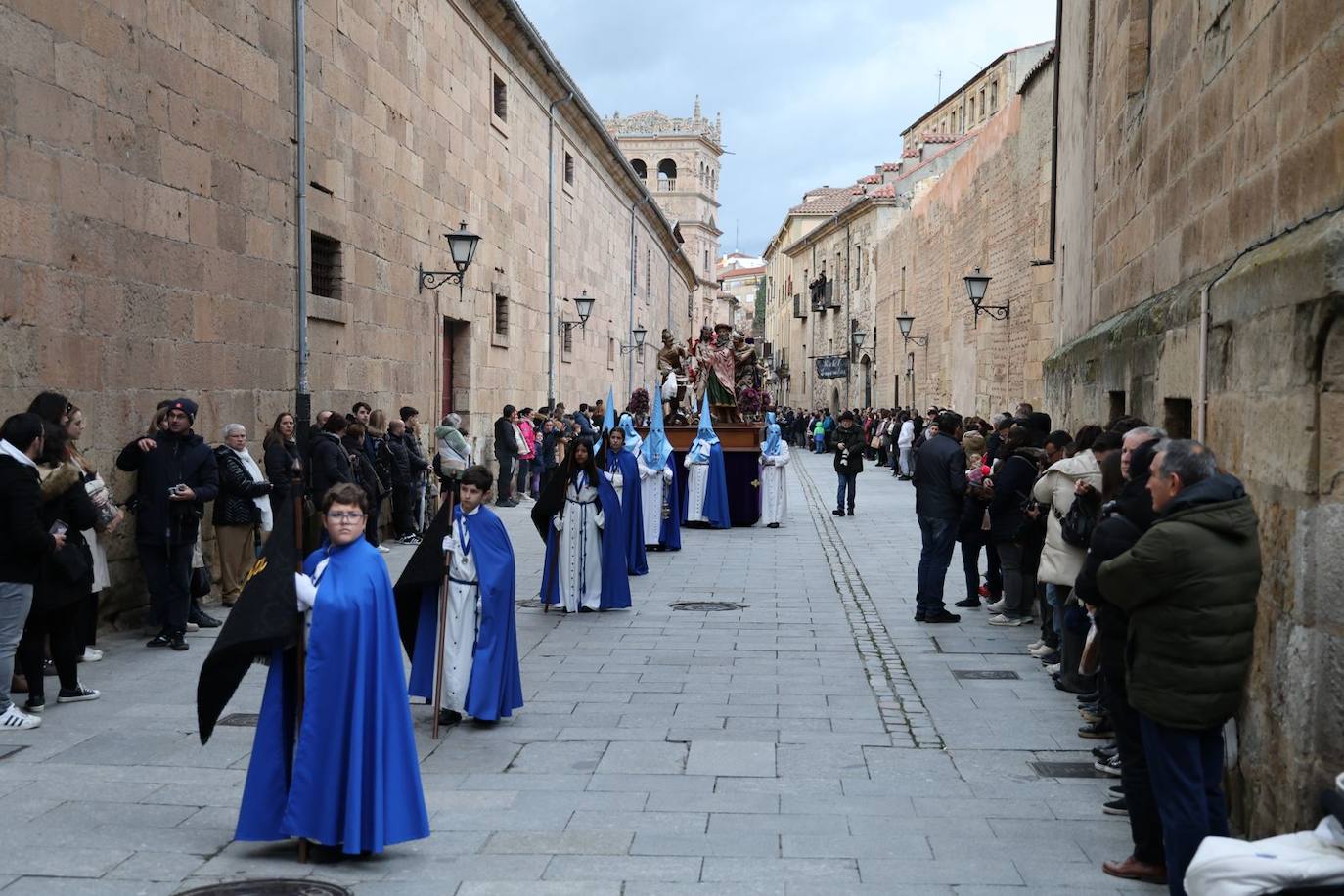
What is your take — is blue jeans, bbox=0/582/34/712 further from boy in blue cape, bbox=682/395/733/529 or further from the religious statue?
the religious statue

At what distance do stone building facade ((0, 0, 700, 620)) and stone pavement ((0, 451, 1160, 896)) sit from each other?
2426mm

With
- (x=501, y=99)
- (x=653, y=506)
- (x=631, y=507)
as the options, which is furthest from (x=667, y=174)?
(x=631, y=507)

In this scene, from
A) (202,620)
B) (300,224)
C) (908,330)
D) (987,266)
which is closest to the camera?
(202,620)

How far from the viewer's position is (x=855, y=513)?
21484 mm

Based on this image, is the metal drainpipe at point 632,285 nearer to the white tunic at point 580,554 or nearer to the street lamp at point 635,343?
the street lamp at point 635,343

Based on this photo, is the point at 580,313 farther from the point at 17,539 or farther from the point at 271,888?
the point at 271,888

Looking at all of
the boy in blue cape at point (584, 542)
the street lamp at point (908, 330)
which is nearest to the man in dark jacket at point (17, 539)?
the boy in blue cape at point (584, 542)

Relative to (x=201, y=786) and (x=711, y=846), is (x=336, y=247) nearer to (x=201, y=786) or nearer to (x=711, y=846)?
(x=201, y=786)

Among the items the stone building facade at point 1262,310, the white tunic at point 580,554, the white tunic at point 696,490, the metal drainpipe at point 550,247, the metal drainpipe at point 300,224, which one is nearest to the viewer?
the stone building facade at point 1262,310

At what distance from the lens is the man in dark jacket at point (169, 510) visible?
9391 mm

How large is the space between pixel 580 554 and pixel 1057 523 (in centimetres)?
449

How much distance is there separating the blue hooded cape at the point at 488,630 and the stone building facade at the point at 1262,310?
3.63m

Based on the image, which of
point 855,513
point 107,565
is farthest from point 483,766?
point 855,513

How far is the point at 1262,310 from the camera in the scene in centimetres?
507
